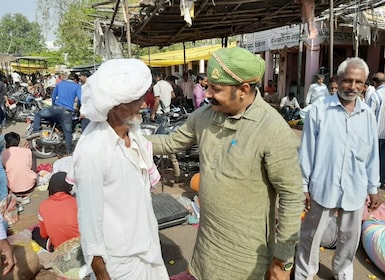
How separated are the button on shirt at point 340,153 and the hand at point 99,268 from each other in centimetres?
174

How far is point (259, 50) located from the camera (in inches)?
735

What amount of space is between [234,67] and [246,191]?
0.62 m

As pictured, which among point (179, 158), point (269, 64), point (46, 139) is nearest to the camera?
point (179, 158)

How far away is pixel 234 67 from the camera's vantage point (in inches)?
62.1

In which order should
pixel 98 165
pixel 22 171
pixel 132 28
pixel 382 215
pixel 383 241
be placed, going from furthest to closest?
1. pixel 132 28
2. pixel 22 171
3. pixel 382 215
4. pixel 383 241
5. pixel 98 165

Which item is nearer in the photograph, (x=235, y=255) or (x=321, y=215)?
(x=235, y=255)

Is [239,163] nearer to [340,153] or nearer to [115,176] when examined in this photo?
[115,176]

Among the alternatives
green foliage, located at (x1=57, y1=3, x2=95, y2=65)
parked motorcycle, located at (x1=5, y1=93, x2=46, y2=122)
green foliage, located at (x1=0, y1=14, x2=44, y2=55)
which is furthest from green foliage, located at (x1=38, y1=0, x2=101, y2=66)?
green foliage, located at (x1=0, y1=14, x2=44, y2=55)

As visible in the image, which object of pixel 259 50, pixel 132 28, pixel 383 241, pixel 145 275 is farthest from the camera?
pixel 259 50

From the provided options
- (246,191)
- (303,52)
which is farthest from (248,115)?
(303,52)

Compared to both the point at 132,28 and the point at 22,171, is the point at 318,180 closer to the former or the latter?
the point at 22,171

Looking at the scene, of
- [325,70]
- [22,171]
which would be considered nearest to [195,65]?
[325,70]

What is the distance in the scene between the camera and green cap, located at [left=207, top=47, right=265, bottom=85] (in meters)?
1.58

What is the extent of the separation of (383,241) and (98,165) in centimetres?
293
